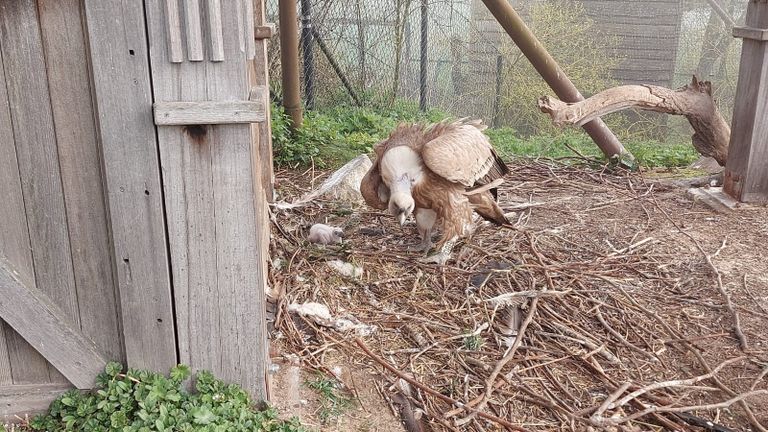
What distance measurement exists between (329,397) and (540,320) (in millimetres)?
1433

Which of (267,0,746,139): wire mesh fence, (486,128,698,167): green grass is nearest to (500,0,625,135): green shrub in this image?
(267,0,746,139): wire mesh fence

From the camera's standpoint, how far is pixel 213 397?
2.86m

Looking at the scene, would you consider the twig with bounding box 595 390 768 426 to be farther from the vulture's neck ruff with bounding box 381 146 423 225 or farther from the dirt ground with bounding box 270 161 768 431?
the vulture's neck ruff with bounding box 381 146 423 225

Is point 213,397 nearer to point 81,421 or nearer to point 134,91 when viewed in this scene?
point 81,421

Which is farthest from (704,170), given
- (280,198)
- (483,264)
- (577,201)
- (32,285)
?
(32,285)

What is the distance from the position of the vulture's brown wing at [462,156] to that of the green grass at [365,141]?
7.69 feet

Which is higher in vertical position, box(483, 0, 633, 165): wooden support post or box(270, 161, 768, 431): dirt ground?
box(483, 0, 633, 165): wooden support post

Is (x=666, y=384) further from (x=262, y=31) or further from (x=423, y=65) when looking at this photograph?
(x=423, y=65)

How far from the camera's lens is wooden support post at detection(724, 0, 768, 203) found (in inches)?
221

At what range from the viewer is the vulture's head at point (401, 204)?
4578 millimetres

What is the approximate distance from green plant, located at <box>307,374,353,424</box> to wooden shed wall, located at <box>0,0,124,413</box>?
2.91 ft

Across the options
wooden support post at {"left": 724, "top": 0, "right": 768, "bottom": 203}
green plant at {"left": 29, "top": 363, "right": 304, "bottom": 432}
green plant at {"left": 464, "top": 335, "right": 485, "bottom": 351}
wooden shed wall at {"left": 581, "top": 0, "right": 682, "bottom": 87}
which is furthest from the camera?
wooden shed wall at {"left": 581, "top": 0, "right": 682, "bottom": 87}

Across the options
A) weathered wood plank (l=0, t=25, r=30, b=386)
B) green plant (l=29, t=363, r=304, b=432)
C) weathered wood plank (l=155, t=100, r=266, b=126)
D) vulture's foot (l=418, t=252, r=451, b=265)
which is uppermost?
weathered wood plank (l=155, t=100, r=266, b=126)

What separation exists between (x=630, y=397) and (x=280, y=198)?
3631 millimetres
